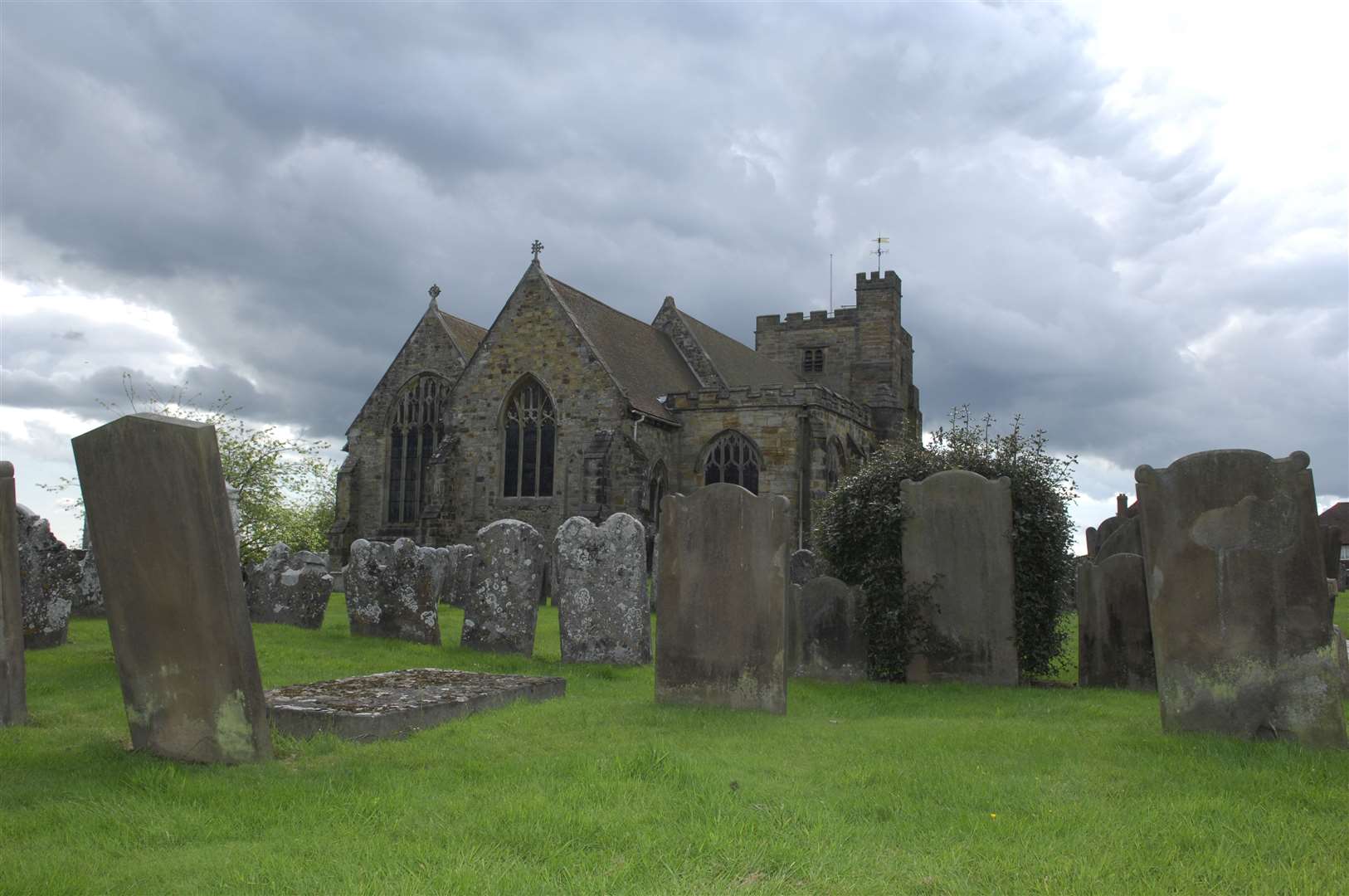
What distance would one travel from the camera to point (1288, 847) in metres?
4.61

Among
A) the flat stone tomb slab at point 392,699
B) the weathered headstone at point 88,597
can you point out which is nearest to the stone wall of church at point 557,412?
the weathered headstone at point 88,597

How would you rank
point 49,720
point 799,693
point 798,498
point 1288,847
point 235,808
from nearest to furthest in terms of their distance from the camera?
point 1288,847
point 235,808
point 49,720
point 799,693
point 798,498

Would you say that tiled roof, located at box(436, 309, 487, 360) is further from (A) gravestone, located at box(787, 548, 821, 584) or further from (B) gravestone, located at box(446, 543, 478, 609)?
(A) gravestone, located at box(787, 548, 821, 584)

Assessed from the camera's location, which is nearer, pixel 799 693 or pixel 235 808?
pixel 235 808

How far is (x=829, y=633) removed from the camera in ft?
35.7

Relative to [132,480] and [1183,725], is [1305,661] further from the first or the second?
[132,480]

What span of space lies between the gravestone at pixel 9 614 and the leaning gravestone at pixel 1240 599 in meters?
7.67

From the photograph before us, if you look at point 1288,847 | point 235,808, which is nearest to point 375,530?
point 235,808

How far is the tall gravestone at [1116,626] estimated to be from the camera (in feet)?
32.8

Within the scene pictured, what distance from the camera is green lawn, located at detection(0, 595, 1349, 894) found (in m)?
4.25

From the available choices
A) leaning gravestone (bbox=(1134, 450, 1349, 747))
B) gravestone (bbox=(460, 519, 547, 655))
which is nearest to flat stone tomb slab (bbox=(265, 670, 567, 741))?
gravestone (bbox=(460, 519, 547, 655))

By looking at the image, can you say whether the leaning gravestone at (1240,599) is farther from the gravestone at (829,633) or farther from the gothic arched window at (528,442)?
the gothic arched window at (528,442)

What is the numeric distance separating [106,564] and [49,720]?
209 cm

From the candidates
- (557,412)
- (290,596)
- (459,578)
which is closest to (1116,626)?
(290,596)
